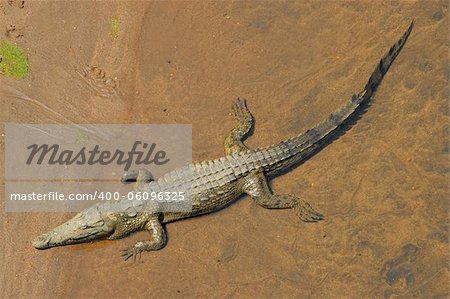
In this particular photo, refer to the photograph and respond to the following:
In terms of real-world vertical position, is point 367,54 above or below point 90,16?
below

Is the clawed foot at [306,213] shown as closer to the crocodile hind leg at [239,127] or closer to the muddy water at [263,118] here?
the muddy water at [263,118]

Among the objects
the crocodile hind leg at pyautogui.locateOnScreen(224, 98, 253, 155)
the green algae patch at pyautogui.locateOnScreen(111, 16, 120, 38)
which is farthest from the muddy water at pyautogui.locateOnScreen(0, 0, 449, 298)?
the crocodile hind leg at pyautogui.locateOnScreen(224, 98, 253, 155)

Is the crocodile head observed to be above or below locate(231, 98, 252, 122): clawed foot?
below

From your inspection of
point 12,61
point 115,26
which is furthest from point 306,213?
point 12,61

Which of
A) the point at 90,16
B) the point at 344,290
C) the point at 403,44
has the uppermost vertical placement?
the point at 90,16

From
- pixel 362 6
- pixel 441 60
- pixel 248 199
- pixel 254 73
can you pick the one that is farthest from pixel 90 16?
pixel 441 60

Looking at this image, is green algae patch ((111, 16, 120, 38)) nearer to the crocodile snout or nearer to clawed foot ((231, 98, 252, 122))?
clawed foot ((231, 98, 252, 122))

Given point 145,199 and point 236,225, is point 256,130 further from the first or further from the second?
point 145,199

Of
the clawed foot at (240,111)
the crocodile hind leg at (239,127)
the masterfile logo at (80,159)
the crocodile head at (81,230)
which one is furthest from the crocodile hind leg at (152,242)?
the clawed foot at (240,111)

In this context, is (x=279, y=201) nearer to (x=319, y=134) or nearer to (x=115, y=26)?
(x=319, y=134)
